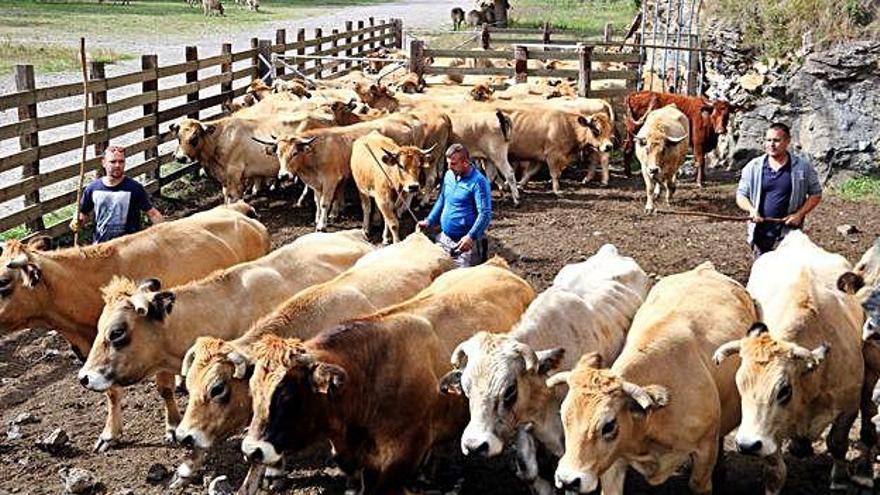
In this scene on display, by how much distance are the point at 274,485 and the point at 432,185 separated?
365 inches

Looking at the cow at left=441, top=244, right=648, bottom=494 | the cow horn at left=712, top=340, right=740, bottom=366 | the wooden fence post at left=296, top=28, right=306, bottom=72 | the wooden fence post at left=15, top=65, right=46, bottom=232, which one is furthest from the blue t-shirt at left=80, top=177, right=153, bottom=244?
the wooden fence post at left=296, top=28, right=306, bottom=72

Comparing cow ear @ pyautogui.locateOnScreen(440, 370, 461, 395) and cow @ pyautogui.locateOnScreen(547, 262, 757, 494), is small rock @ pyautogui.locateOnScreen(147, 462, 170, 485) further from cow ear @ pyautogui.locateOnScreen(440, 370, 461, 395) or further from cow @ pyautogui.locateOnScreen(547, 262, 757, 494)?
cow @ pyautogui.locateOnScreen(547, 262, 757, 494)

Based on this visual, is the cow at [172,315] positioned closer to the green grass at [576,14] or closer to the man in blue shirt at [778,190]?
the man in blue shirt at [778,190]

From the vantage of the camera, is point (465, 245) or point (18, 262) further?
point (465, 245)

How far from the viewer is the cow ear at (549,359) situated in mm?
6938

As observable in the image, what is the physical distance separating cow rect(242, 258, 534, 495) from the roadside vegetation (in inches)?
475

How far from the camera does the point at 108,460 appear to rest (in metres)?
8.13

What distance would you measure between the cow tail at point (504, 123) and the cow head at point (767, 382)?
→ 10.2 metres

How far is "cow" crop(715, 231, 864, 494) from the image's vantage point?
22.0 feet

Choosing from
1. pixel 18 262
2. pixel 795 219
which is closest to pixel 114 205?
pixel 18 262

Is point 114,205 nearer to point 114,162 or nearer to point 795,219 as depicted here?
point 114,162

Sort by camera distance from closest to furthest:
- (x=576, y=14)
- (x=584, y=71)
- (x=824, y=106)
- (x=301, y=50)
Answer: (x=824, y=106)
(x=584, y=71)
(x=301, y=50)
(x=576, y=14)

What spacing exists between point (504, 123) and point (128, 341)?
9.75 meters

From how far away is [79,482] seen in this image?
7562mm
